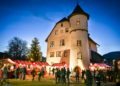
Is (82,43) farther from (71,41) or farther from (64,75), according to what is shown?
(64,75)

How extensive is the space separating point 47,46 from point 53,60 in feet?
18.0

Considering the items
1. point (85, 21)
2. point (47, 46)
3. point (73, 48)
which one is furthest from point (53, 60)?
point (85, 21)

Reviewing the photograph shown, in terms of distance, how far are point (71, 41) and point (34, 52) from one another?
15.8 meters

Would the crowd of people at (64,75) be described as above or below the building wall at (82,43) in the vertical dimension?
below

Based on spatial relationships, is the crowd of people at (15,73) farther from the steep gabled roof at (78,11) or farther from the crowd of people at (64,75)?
the steep gabled roof at (78,11)

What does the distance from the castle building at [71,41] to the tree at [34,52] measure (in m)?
6.02

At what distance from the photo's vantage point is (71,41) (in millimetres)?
26344

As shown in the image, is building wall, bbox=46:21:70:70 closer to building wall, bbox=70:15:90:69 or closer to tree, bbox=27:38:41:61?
building wall, bbox=70:15:90:69

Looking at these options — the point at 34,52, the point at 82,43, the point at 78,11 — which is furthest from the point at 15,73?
the point at 78,11

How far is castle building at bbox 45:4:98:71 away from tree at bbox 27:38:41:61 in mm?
Answer: 6018

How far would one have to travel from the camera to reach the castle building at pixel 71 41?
81.0 ft

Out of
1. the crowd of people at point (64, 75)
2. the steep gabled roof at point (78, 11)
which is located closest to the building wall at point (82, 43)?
the steep gabled roof at point (78, 11)

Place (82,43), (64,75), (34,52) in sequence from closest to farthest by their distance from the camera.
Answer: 1. (64,75)
2. (82,43)
3. (34,52)

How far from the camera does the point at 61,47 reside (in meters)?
29.6
